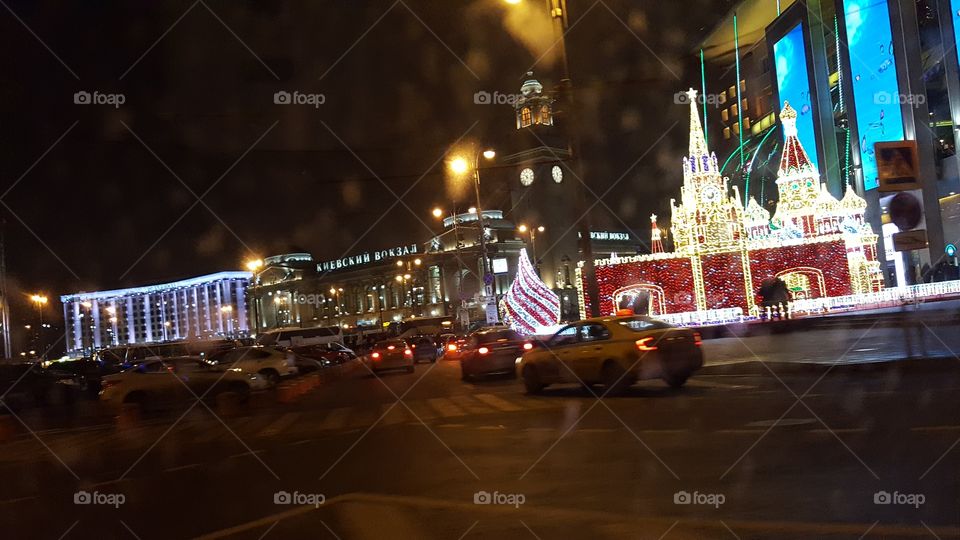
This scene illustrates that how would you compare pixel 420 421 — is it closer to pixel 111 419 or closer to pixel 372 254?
pixel 111 419

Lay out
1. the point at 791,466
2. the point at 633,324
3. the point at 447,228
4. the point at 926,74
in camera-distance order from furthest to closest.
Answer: the point at 447,228
the point at 926,74
the point at 633,324
the point at 791,466

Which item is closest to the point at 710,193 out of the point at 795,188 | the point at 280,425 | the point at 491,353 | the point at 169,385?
the point at 795,188

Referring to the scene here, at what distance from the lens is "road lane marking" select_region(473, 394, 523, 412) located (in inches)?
542

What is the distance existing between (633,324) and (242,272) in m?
122

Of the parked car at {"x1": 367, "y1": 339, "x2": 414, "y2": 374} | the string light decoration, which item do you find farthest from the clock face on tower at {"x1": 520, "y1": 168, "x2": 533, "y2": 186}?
the parked car at {"x1": 367, "y1": 339, "x2": 414, "y2": 374}

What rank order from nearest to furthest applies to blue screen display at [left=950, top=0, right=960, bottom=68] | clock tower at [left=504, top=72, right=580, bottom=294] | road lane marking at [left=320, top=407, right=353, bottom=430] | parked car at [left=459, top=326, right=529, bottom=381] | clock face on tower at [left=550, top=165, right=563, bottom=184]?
road lane marking at [left=320, top=407, right=353, bottom=430], parked car at [left=459, top=326, right=529, bottom=381], blue screen display at [left=950, top=0, right=960, bottom=68], clock tower at [left=504, top=72, right=580, bottom=294], clock face on tower at [left=550, top=165, right=563, bottom=184]

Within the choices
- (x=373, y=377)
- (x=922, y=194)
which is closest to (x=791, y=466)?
(x=373, y=377)

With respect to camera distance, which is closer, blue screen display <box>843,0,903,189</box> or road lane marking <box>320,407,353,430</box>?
road lane marking <box>320,407,353,430</box>

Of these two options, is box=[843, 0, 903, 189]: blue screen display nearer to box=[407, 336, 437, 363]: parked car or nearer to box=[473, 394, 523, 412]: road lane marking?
box=[407, 336, 437, 363]: parked car

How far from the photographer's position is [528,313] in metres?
34.8

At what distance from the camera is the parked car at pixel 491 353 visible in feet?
68.4

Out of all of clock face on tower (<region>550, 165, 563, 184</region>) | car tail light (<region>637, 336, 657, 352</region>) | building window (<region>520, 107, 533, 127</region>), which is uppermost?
building window (<region>520, 107, 533, 127</region>)

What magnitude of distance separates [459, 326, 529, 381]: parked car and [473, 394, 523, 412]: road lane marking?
12.6 ft

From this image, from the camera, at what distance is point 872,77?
4659 cm
